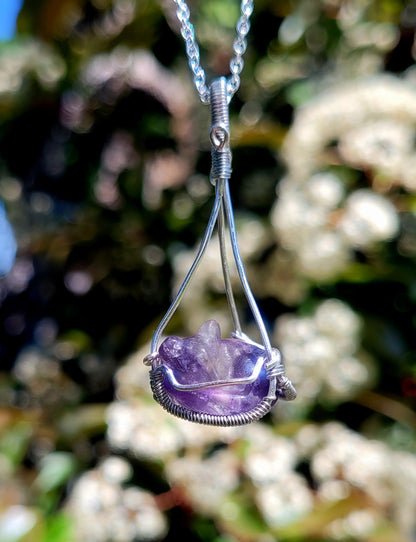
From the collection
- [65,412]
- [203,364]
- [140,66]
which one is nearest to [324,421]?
[65,412]

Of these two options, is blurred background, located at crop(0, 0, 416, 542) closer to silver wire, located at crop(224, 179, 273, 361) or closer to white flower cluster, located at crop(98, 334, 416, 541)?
white flower cluster, located at crop(98, 334, 416, 541)

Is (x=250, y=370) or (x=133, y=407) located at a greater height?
(x=250, y=370)

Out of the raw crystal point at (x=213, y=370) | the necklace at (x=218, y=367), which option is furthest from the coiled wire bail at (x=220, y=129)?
the raw crystal point at (x=213, y=370)

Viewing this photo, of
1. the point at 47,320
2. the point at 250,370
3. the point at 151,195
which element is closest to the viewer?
the point at 250,370

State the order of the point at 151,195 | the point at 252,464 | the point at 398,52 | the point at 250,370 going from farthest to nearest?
the point at 151,195 < the point at 398,52 < the point at 252,464 < the point at 250,370

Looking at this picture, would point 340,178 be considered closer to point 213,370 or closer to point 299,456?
point 299,456

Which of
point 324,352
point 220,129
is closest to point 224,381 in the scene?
point 220,129

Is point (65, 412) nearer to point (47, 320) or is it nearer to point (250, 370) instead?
point (47, 320)

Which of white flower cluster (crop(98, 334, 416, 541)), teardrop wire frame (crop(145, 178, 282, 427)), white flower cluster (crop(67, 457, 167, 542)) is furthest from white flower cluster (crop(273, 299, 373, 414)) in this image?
teardrop wire frame (crop(145, 178, 282, 427))

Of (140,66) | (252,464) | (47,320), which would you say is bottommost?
(47,320)
